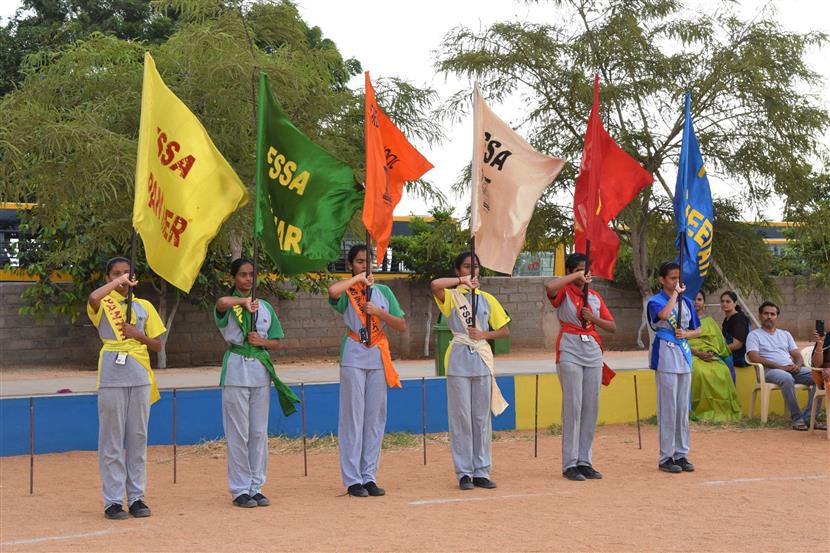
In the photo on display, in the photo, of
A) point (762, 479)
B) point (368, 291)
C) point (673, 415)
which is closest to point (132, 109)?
point (368, 291)

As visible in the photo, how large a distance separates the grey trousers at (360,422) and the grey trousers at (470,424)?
23.4 inches

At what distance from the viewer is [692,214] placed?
959 centimetres

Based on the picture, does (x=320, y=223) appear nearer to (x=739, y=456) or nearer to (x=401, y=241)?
(x=739, y=456)

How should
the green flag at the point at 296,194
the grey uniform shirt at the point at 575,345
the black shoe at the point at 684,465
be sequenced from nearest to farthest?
the green flag at the point at 296,194 < the grey uniform shirt at the point at 575,345 < the black shoe at the point at 684,465

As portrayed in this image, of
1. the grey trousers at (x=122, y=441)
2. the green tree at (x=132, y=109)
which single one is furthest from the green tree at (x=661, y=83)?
the grey trousers at (x=122, y=441)

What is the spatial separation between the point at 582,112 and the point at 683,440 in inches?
384

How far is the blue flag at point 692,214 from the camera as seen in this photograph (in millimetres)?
9414

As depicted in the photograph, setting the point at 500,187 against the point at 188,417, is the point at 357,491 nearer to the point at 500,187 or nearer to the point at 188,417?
the point at 500,187

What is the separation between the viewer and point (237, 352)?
7.70 m

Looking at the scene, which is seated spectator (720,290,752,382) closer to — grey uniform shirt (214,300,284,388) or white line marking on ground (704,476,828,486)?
white line marking on ground (704,476,828,486)

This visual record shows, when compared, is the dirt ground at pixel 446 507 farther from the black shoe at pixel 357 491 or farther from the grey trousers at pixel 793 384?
the grey trousers at pixel 793 384

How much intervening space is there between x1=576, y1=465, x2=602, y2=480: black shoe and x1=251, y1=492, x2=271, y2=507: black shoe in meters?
2.62

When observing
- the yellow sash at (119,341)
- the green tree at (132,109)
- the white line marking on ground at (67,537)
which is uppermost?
the green tree at (132,109)

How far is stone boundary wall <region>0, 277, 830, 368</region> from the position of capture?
18.4m
